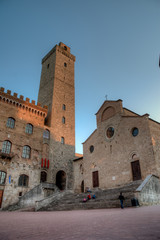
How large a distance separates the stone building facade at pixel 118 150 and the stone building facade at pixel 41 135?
3.77 meters

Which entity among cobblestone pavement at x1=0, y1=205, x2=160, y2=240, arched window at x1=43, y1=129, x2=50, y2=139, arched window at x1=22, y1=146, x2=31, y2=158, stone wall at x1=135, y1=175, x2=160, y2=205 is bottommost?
cobblestone pavement at x1=0, y1=205, x2=160, y2=240

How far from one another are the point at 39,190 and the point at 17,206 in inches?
120

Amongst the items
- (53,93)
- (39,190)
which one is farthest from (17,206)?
(53,93)

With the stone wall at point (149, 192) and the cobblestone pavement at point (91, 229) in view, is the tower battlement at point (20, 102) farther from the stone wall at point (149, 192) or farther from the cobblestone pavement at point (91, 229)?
the cobblestone pavement at point (91, 229)

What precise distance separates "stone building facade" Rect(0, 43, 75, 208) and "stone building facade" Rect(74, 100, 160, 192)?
377 cm

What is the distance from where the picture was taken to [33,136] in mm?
26547

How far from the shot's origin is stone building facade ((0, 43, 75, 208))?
2289 cm

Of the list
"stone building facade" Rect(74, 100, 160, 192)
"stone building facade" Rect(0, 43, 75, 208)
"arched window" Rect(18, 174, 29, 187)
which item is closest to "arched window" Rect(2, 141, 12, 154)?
"stone building facade" Rect(0, 43, 75, 208)

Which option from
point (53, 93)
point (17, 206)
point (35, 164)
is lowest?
point (17, 206)

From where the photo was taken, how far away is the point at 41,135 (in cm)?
2742

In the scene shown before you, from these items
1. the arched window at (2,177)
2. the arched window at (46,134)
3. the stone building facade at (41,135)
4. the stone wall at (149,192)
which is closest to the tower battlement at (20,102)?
the stone building facade at (41,135)

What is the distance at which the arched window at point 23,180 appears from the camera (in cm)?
2319

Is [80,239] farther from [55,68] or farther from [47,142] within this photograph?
[55,68]

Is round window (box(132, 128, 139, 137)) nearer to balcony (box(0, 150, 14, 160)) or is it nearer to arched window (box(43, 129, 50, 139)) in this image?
arched window (box(43, 129, 50, 139))
